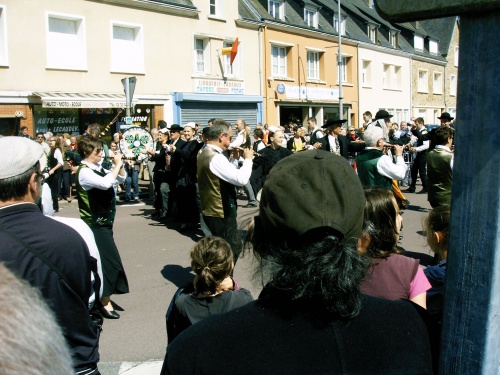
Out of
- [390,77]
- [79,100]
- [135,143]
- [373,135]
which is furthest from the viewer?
[390,77]

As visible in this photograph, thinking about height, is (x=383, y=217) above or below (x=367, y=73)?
below

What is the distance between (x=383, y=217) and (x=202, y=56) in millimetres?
22963

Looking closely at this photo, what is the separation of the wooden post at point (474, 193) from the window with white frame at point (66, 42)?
781 inches

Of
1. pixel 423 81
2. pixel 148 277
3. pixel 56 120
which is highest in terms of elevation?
pixel 423 81

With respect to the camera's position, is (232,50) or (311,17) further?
(311,17)

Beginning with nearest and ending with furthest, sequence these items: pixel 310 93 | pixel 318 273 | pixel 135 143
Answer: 1. pixel 318 273
2. pixel 135 143
3. pixel 310 93

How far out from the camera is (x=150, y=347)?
16.6 feet

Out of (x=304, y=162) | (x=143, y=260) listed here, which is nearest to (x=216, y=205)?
(x=143, y=260)

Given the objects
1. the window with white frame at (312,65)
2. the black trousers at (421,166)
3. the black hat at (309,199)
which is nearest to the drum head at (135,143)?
the black trousers at (421,166)

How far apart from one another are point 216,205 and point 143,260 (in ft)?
8.09

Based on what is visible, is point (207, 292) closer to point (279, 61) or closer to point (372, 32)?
point (279, 61)

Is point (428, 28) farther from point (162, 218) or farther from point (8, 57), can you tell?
point (162, 218)

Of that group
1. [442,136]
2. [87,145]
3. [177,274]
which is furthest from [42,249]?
[442,136]

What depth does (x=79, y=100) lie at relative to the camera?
1941 centimetres
